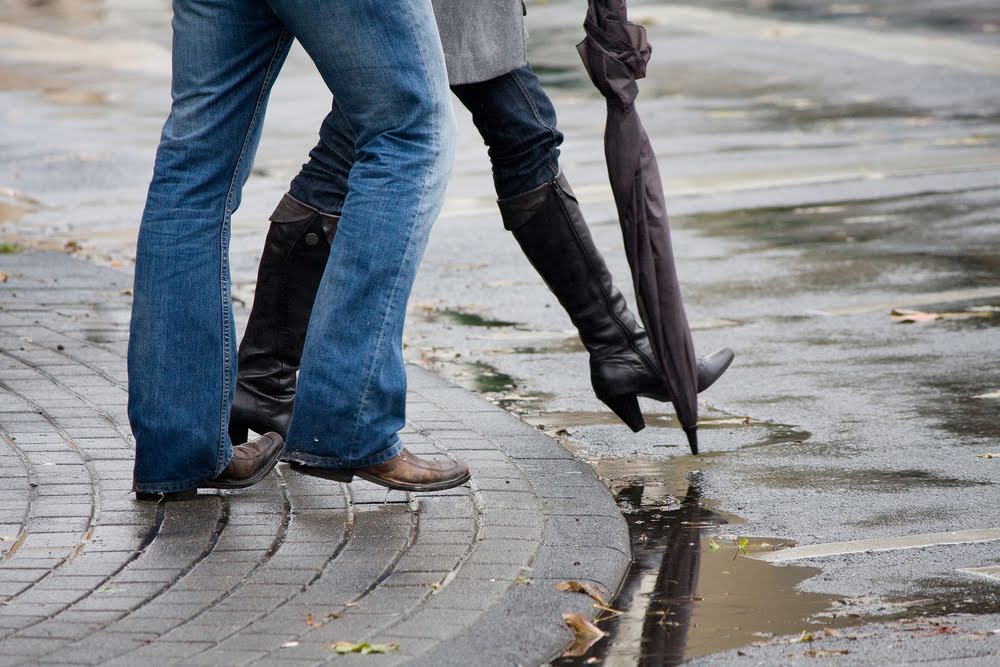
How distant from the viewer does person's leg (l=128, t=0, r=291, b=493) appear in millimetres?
3809

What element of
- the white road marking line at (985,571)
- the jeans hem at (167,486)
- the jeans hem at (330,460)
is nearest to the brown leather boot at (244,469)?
the jeans hem at (167,486)

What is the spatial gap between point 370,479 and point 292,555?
327mm

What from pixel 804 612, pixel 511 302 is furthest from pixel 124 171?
pixel 804 612

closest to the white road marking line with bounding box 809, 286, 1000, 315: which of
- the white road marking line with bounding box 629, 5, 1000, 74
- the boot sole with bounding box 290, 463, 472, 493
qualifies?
the boot sole with bounding box 290, 463, 472, 493

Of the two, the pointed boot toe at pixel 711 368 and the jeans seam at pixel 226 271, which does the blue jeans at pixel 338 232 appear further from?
the pointed boot toe at pixel 711 368

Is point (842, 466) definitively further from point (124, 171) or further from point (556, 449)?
point (124, 171)

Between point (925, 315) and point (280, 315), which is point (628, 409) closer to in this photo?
point (280, 315)

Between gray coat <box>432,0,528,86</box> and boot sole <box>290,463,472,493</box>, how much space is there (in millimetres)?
1000

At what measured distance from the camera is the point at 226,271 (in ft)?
13.0

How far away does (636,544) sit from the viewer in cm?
385

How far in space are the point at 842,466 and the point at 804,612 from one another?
1.09 metres

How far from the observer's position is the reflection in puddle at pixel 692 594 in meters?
3.23

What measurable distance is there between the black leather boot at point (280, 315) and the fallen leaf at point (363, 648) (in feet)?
4.50

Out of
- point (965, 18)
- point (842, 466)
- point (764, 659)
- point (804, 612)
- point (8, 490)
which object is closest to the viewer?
point (764, 659)
